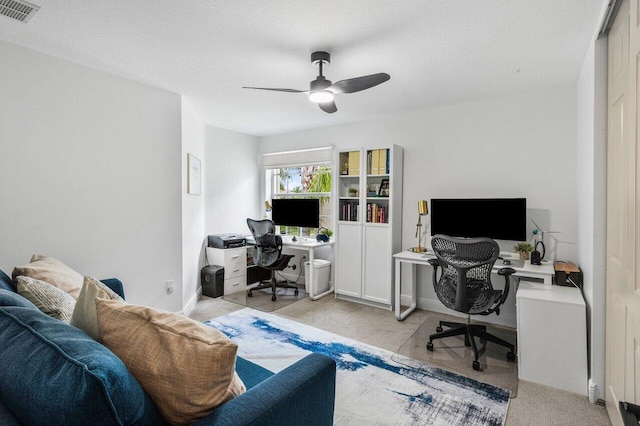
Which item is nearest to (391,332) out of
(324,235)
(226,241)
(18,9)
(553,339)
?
(553,339)

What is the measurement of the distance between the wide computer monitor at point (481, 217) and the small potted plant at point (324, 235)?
1.47 metres

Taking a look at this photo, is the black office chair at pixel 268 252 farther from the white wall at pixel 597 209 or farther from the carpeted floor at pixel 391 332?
the white wall at pixel 597 209

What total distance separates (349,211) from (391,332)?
1580 mm

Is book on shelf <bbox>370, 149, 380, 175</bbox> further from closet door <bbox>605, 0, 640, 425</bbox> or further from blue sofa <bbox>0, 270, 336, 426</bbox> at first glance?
blue sofa <bbox>0, 270, 336, 426</bbox>

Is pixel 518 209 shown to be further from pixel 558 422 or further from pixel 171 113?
pixel 171 113

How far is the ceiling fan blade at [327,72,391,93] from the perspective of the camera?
2.33 m

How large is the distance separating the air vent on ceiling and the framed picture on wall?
1.93 meters

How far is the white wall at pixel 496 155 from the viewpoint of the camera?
3.21 metres

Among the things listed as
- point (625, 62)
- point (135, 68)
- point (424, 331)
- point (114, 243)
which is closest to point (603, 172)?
point (625, 62)

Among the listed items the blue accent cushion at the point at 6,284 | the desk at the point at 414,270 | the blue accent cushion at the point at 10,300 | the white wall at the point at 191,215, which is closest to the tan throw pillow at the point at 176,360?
the blue accent cushion at the point at 10,300

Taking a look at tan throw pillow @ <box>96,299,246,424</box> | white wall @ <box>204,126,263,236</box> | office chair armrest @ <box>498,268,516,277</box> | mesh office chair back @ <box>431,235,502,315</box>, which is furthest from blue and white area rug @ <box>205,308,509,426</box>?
white wall @ <box>204,126,263,236</box>

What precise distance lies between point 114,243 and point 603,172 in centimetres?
371

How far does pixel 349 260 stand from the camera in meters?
4.27

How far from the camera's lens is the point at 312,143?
16.4 ft
